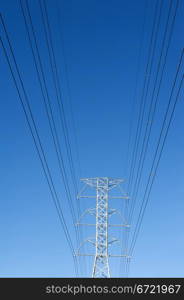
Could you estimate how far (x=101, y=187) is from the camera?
2775cm

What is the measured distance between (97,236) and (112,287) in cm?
1685

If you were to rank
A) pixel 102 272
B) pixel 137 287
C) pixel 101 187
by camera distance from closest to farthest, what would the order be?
pixel 137 287 < pixel 102 272 < pixel 101 187

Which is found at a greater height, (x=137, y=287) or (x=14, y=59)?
(x=14, y=59)

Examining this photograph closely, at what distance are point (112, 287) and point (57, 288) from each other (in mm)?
1202

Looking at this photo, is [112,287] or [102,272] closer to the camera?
[112,287]

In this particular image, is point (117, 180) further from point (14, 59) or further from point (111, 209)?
point (14, 59)

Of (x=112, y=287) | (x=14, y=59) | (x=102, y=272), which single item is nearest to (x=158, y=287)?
(x=112, y=287)

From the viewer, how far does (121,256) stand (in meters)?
26.1

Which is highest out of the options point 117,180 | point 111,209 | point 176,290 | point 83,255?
point 117,180

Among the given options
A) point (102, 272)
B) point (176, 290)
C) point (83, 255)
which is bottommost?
point (176, 290)

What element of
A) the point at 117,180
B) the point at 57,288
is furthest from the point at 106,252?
the point at 57,288

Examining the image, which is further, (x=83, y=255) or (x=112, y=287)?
(x=83, y=255)

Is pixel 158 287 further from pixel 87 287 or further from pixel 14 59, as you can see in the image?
pixel 14 59

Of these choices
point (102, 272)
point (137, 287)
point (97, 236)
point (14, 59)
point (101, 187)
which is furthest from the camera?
point (101, 187)
